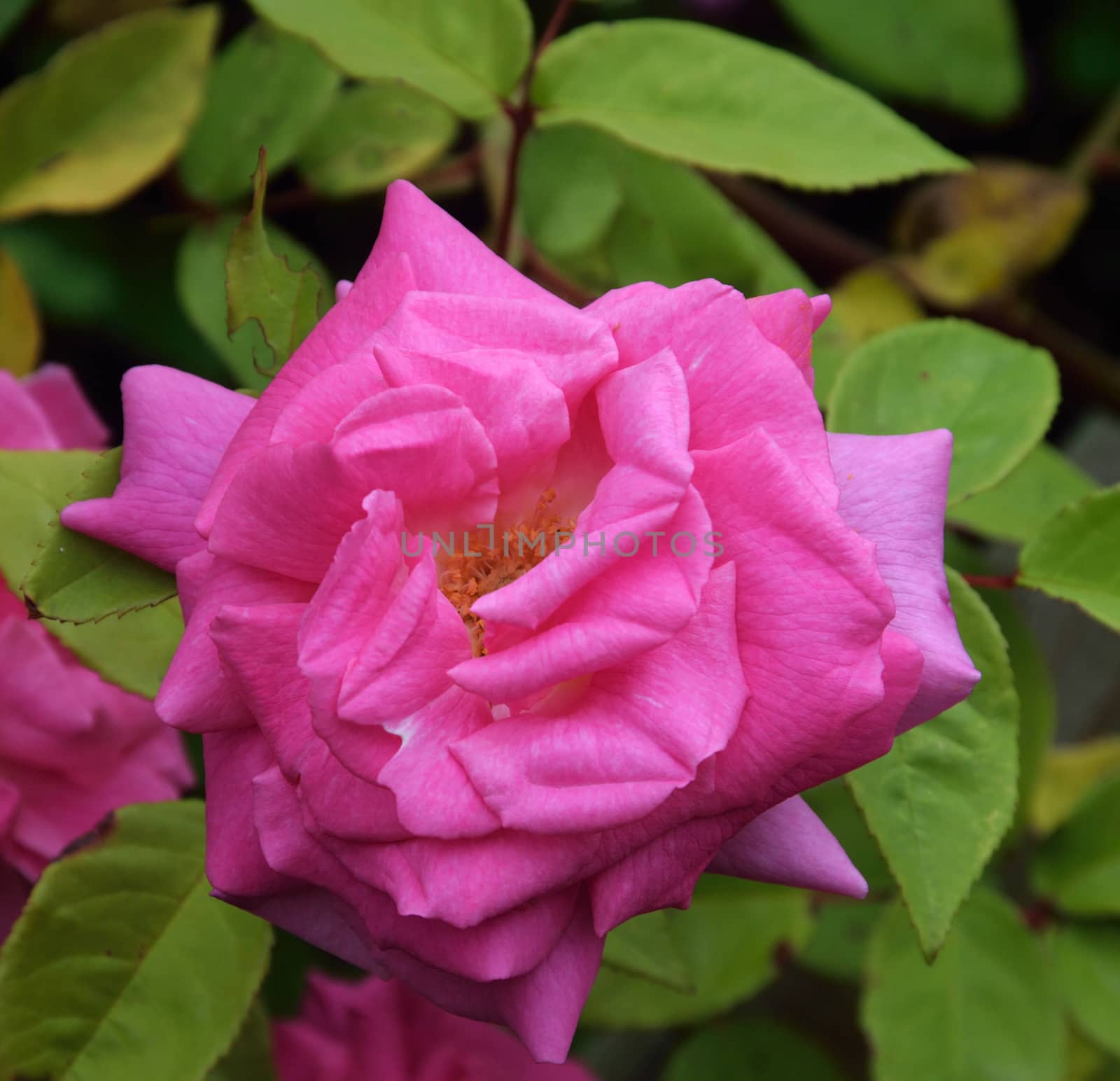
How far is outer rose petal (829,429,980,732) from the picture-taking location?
1.33 feet

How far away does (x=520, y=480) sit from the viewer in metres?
0.47

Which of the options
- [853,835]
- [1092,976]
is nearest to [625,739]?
[853,835]

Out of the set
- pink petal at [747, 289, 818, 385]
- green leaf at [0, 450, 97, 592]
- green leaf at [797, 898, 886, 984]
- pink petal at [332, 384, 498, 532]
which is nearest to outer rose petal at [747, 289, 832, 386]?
pink petal at [747, 289, 818, 385]

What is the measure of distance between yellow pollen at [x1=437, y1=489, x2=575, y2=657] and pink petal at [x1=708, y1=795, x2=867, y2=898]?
0.46ft

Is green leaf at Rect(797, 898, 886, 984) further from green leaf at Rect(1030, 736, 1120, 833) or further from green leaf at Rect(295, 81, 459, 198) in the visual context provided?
green leaf at Rect(295, 81, 459, 198)

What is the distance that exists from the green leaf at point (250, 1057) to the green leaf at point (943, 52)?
0.97 meters

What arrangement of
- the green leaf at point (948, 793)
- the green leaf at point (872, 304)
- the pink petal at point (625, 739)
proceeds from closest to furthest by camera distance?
the pink petal at point (625, 739) < the green leaf at point (948, 793) < the green leaf at point (872, 304)

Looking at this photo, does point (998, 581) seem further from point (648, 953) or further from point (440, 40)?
point (440, 40)

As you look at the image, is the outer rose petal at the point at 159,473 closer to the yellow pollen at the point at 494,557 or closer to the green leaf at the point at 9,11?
the yellow pollen at the point at 494,557

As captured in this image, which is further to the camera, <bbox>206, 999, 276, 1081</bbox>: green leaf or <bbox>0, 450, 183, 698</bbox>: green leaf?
<bbox>206, 999, 276, 1081</bbox>: green leaf

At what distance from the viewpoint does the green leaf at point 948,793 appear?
0.49 metres

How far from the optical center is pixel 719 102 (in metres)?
0.64

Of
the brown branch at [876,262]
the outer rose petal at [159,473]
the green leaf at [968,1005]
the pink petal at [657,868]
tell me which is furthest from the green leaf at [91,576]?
the brown branch at [876,262]

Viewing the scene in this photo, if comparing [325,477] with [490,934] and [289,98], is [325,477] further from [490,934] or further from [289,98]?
[289,98]
